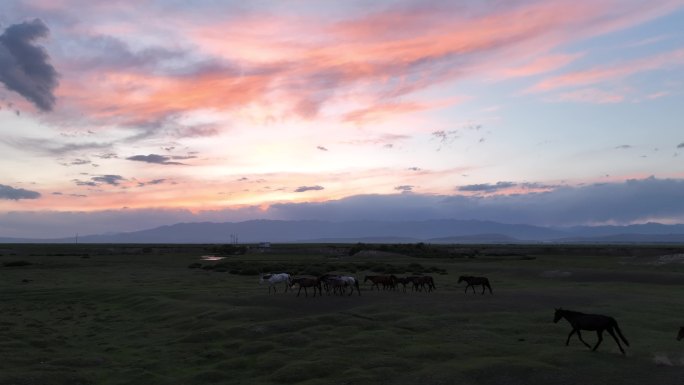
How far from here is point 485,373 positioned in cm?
1518

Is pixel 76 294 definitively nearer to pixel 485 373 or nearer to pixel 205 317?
pixel 205 317

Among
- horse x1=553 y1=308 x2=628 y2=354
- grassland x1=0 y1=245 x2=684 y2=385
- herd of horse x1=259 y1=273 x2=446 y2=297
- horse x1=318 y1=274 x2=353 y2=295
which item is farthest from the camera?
horse x1=318 y1=274 x2=353 y2=295

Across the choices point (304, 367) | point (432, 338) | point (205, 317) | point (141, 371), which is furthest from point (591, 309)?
point (141, 371)

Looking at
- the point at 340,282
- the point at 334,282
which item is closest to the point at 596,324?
the point at 340,282

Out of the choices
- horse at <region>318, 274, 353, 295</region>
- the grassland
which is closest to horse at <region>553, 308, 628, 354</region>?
the grassland

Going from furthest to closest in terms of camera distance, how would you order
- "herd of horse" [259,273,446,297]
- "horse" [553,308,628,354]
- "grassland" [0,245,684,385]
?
"herd of horse" [259,273,446,297], "horse" [553,308,628,354], "grassland" [0,245,684,385]

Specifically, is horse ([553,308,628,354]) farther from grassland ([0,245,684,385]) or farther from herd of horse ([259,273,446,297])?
herd of horse ([259,273,446,297])

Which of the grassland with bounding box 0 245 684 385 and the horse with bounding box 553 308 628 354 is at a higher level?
the horse with bounding box 553 308 628 354

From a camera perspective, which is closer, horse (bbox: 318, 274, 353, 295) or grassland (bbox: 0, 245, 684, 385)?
grassland (bbox: 0, 245, 684, 385)

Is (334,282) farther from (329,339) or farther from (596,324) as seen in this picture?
(596,324)

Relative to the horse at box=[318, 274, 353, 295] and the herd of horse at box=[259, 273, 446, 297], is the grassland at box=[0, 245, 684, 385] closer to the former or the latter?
the herd of horse at box=[259, 273, 446, 297]

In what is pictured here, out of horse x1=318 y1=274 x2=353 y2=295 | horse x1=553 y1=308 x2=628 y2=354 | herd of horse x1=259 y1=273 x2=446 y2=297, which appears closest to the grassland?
horse x1=553 y1=308 x2=628 y2=354

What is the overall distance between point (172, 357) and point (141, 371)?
1.87 meters

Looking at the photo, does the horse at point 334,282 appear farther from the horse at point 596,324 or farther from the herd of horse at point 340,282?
the horse at point 596,324
